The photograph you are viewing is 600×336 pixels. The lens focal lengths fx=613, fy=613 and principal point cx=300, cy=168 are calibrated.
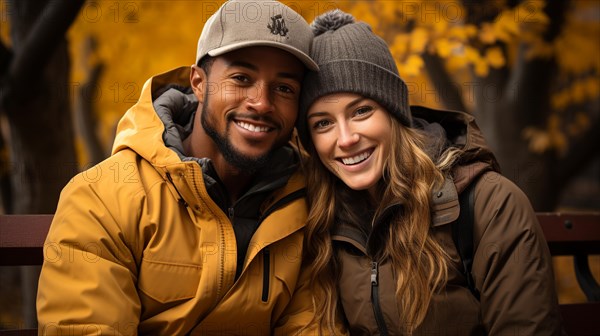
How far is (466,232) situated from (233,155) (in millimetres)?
1194

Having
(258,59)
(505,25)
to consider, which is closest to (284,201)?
(258,59)

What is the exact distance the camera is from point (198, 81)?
10.8 ft

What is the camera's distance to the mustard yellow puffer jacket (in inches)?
101

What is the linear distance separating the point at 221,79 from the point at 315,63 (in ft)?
1.58

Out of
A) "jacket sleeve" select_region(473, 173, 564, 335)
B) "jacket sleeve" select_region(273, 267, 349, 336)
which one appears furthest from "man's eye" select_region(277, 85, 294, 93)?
"jacket sleeve" select_region(473, 173, 564, 335)

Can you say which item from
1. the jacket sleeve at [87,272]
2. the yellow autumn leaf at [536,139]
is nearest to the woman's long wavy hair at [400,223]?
the jacket sleeve at [87,272]

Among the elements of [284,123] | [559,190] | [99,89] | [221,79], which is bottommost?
[559,190]

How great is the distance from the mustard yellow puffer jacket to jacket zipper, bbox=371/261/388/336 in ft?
1.27

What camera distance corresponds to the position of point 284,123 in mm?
3148

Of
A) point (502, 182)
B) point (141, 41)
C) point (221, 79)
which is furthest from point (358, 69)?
point (141, 41)

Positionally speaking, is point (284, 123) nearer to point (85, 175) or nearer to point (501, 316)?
point (85, 175)

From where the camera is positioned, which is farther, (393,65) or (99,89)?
(99,89)

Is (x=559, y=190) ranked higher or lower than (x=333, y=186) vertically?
lower

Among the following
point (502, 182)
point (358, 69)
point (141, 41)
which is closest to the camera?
point (502, 182)
